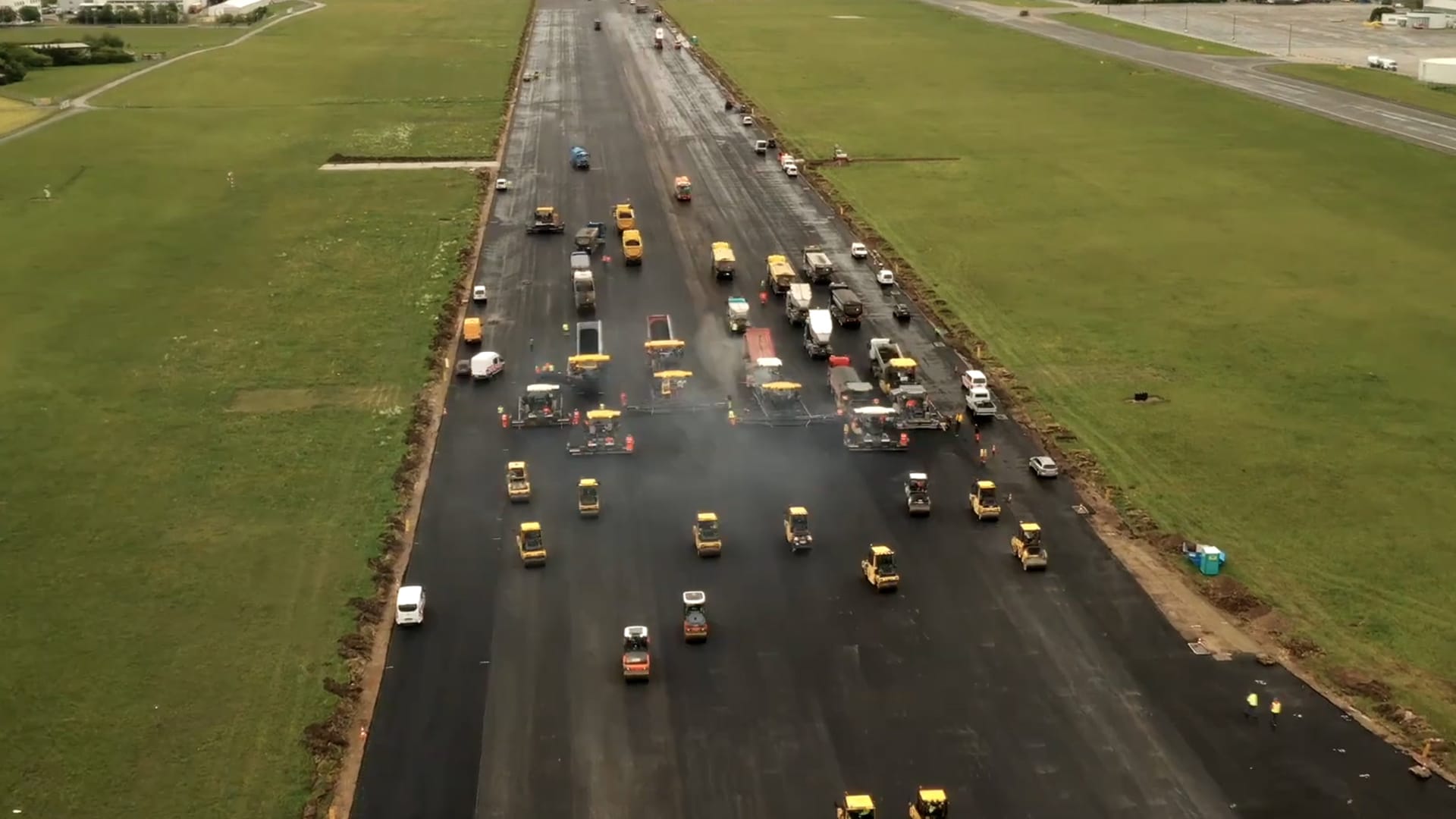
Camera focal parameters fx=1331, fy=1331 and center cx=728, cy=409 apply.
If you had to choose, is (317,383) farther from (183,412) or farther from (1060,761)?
(1060,761)

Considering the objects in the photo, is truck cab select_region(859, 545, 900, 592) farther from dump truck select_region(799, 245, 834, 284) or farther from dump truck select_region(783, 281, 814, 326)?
dump truck select_region(799, 245, 834, 284)

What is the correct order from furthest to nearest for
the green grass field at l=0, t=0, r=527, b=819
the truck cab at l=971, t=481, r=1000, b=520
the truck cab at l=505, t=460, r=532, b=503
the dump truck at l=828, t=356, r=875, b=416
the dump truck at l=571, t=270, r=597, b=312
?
the dump truck at l=571, t=270, r=597, b=312
the dump truck at l=828, t=356, r=875, b=416
the truck cab at l=505, t=460, r=532, b=503
the truck cab at l=971, t=481, r=1000, b=520
the green grass field at l=0, t=0, r=527, b=819

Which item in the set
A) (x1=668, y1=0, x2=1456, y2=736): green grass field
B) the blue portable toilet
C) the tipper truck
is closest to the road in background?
(x1=668, y1=0, x2=1456, y2=736): green grass field

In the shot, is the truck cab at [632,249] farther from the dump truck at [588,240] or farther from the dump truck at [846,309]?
the dump truck at [846,309]

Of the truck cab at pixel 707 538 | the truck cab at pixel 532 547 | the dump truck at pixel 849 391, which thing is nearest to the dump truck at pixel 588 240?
the dump truck at pixel 849 391

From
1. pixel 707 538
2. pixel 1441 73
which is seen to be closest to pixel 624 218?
pixel 707 538

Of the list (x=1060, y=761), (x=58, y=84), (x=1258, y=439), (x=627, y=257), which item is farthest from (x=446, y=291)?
(x=58, y=84)
